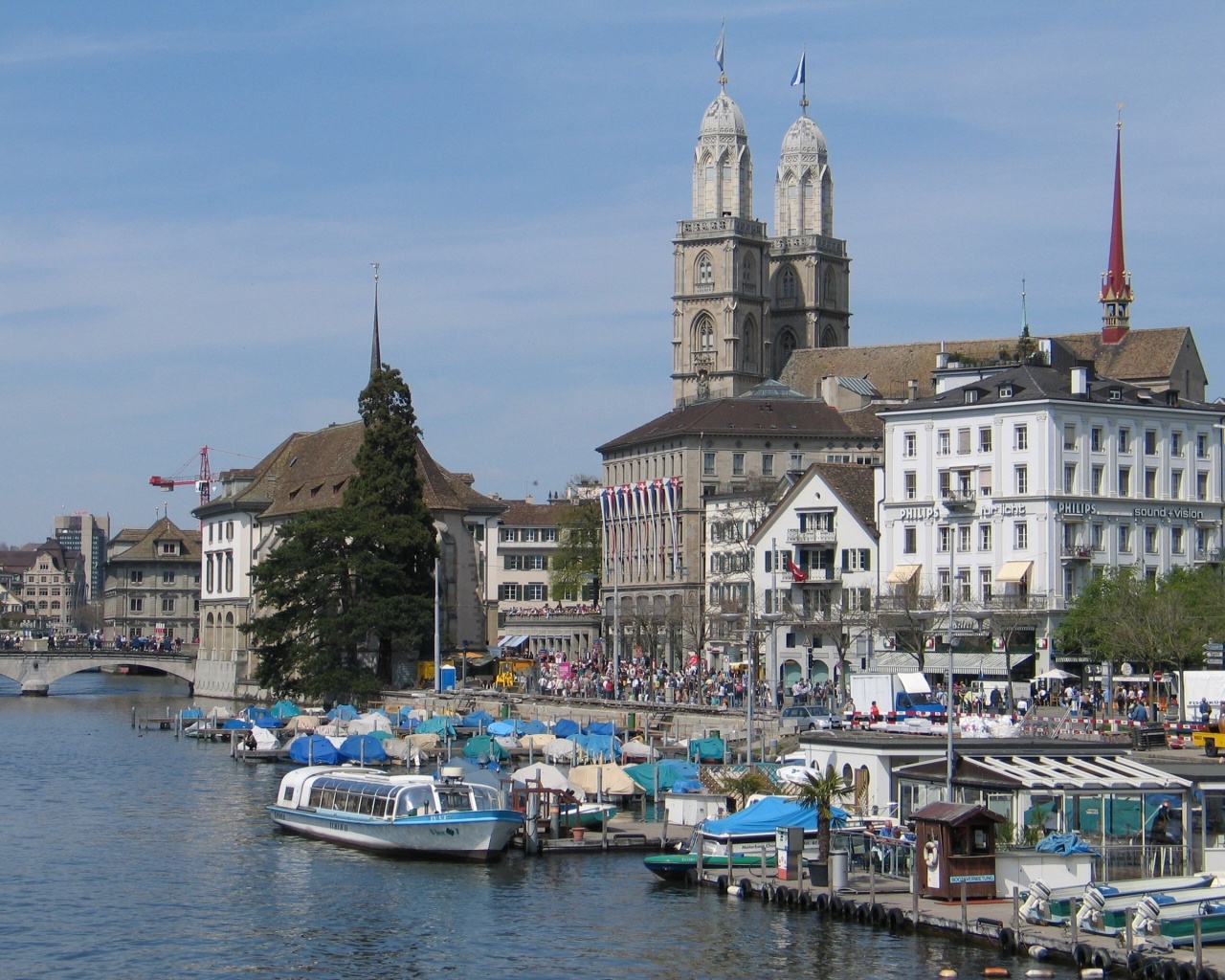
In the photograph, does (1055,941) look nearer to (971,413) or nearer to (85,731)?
(971,413)

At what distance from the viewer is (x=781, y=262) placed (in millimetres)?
182250

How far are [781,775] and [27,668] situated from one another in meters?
110

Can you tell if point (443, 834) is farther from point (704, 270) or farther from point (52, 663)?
point (704, 270)

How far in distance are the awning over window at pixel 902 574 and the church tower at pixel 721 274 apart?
7698 cm


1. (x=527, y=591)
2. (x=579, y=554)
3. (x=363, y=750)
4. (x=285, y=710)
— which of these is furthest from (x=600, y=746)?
(x=527, y=591)

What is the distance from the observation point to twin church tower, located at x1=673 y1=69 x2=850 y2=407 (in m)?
175

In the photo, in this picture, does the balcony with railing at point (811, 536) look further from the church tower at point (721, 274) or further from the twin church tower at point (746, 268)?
the church tower at point (721, 274)

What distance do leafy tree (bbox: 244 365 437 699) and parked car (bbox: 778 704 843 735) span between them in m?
38.8

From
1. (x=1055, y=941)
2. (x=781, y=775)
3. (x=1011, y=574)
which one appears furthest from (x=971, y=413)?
(x=1055, y=941)

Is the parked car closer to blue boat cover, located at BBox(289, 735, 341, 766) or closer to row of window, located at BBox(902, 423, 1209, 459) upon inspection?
blue boat cover, located at BBox(289, 735, 341, 766)

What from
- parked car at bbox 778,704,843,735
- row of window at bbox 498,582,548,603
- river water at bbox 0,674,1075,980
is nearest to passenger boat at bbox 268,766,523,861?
river water at bbox 0,674,1075,980

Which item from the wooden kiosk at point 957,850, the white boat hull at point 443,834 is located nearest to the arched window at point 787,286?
the white boat hull at point 443,834

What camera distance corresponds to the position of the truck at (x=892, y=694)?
7344 centimetres

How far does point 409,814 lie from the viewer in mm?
57375
